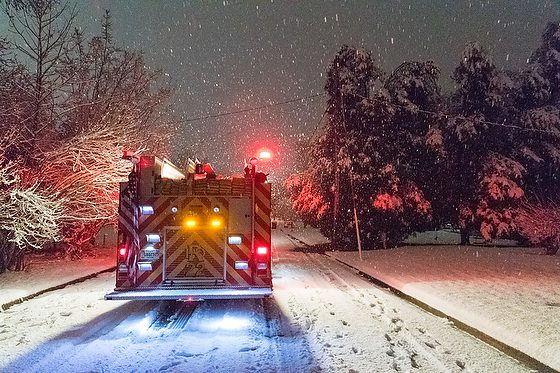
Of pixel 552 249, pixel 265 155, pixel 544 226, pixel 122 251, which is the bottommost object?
pixel 552 249

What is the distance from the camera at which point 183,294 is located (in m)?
8.60

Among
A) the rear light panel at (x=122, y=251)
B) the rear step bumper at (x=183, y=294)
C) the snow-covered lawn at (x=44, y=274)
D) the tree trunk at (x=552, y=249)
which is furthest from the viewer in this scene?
the tree trunk at (x=552, y=249)

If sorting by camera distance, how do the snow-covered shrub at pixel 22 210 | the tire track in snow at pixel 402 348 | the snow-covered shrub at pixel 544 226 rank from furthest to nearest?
1. the snow-covered shrub at pixel 544 226
2. the snow-covered shrub at pixel 22 210
3. the tire track in snow at pixel 402 348

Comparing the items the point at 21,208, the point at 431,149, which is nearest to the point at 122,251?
the point at 21,208

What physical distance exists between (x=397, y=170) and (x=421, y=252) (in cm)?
475

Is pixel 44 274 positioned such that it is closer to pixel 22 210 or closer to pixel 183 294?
pixel 22 210

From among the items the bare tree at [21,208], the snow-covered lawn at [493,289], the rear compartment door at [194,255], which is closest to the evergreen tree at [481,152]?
the snow-covered lawn at [493,289]

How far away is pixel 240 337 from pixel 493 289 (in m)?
6.78

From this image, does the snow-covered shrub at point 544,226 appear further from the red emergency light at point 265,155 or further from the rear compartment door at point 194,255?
the rear compartment door at point 194,255

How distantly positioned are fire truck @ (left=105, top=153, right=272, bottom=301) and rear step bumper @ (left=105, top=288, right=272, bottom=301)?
0.79ft

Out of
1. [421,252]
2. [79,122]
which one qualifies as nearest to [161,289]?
[79,122]

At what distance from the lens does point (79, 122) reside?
845 inches

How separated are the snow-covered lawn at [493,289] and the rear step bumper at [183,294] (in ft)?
12.5

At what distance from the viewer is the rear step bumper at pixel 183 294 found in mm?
8500
